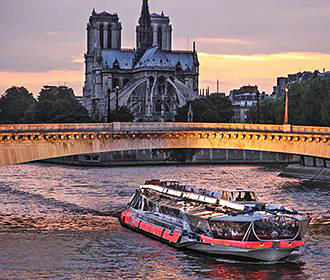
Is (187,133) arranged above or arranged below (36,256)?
above

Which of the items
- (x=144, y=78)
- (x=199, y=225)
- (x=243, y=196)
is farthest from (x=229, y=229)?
(x=144, y=78)

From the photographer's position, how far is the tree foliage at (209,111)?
144m

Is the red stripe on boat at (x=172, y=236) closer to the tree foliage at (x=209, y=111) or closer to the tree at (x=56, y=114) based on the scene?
the tree at (x=56, y=114)

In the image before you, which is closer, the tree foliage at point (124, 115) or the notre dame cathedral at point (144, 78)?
the tree foliage at point (124, 115)

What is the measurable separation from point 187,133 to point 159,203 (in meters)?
9.36

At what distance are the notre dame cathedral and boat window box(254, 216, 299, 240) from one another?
4665 inches

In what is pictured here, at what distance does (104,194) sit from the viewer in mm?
66250

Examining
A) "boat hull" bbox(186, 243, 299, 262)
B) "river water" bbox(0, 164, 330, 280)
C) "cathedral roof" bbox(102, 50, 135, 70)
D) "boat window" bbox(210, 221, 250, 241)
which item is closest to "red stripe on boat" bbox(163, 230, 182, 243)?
"river water" bbox(0, 164, 330, 280)

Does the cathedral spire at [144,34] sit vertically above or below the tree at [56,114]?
above

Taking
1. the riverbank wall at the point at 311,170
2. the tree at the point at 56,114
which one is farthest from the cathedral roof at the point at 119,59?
the riverbank wall at the point at 311,170

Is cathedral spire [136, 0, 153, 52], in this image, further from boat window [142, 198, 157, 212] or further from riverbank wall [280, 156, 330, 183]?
boat window [142, 198, 157, 212]

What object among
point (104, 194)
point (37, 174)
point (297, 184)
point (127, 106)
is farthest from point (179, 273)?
point (127, 106)

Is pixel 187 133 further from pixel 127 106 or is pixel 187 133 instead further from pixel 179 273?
pixel 127 106

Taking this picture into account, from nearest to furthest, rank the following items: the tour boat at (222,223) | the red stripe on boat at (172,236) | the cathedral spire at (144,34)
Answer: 1. the tour boat at (222,223)
2. the red stripe on boat at (172,236)
3. the cathedral spire at (144,34)
